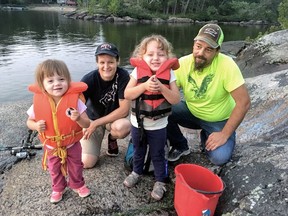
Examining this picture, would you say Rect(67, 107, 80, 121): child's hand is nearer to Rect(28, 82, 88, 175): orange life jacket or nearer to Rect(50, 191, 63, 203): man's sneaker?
Rect(28, 82, 88, 175): orange life jacket

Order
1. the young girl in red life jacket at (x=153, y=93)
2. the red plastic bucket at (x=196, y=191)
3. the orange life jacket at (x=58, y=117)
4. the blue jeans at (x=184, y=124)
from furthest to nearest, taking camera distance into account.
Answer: the blue jeans at (x=184, y=124), the young girl in red life jacket at (x=153, y=93), the orange life jacket at (x=58, y=117), the red plastic bucket at (x=196, y=191)

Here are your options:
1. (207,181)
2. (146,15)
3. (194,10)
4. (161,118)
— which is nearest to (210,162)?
(207,181)

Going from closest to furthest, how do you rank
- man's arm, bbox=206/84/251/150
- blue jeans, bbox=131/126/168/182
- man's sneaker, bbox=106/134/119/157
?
blue jeans, bbox=131/126/168/182, man's arm, bbox=206/84/251/150, man's sneaker, bbox=106/134/119/157

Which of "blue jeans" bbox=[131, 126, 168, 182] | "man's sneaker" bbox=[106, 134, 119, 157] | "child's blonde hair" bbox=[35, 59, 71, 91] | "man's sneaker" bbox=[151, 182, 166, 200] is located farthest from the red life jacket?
"man's sneaker" bbox=[106, 134, 119, 157]

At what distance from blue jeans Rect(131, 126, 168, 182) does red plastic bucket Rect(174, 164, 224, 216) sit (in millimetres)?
298

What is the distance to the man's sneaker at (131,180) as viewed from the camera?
11.3ft

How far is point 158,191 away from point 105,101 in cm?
130

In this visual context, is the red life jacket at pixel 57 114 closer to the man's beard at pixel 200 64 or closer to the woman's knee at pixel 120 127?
the woman's knee at pixel 120 127

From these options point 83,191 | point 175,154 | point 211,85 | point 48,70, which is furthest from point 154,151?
point 48,70

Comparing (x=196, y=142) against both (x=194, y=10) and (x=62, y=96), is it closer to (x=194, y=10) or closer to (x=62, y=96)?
(x=62, y=96)

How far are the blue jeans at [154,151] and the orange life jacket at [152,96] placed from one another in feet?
0.64

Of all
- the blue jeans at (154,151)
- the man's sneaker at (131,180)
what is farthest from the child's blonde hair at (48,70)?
the man's sneaker at (131,180)

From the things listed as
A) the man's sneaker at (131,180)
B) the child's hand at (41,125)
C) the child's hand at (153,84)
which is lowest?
the man's sneaker at (131,180)

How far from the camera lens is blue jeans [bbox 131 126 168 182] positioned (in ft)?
10.6
